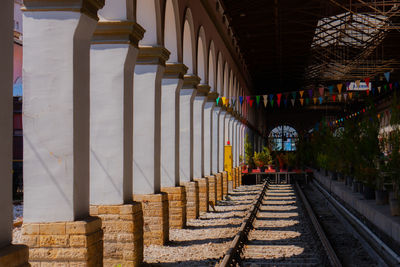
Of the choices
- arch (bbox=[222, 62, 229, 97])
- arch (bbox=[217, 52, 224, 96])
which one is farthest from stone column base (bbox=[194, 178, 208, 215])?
arch (bbox=[222, 62, 229, 97])

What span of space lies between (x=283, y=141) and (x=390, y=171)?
53854 mm

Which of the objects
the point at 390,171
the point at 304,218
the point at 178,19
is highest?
the point at 178,19

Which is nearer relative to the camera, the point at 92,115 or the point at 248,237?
the point at 92,115

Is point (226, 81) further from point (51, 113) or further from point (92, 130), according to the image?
point (51, 113)

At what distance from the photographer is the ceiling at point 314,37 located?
71.7 ft

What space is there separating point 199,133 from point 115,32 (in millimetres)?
7944

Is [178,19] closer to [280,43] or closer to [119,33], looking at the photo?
[119,33]

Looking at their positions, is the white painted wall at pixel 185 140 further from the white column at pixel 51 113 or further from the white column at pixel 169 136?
the white column at pixel 51 113

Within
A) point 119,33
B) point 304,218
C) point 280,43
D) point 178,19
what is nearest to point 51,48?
A: point 119,33

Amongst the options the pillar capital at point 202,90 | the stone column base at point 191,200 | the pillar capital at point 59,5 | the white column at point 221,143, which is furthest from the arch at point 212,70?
the pillar capital at point 59,5

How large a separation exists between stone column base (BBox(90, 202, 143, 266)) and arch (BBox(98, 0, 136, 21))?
2663 millimetres

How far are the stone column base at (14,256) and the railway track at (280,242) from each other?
10.8ft

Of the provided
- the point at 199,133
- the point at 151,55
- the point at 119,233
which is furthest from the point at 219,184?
the point at 119,233

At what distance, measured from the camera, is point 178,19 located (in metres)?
12.3
